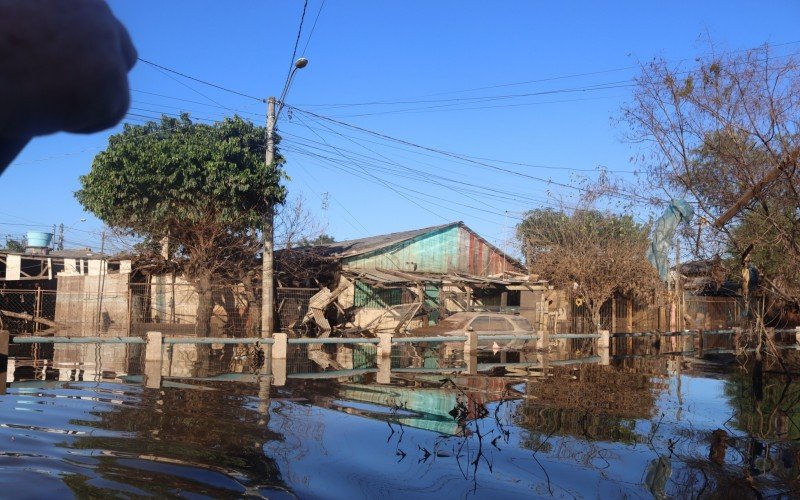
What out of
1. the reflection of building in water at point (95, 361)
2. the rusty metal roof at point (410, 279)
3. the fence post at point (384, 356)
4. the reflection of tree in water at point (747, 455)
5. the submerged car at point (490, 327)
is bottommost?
the reflection of tree in water at point (747, 455)

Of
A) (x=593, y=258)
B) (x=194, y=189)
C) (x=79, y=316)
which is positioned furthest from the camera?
(x=593, y=258)

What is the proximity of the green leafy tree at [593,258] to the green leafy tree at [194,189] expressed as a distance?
11520 mm

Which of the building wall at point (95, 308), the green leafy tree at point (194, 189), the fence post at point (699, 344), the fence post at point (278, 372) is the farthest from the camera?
the building wall at point (95, 308)

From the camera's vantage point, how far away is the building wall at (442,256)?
3344cm

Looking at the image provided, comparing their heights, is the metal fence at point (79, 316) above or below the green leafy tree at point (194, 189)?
below

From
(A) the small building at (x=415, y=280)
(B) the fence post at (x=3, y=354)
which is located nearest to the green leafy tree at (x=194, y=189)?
(A) the small building at (x=415, y=280)

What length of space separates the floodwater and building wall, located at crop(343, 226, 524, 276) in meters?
18.6

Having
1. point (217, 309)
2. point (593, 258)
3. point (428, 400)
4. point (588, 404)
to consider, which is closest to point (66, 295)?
point (217, 309)

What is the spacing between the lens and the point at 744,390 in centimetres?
1366

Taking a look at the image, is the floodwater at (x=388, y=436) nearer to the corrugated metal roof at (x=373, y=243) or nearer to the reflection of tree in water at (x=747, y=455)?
the reflection of tree in water at (x=747, y=455)

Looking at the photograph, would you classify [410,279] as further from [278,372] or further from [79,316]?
[278,372]

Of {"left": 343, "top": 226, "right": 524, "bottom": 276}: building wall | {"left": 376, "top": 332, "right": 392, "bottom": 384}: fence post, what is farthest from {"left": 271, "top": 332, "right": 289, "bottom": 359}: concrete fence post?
{"left": 343, "top": 226, "right": 524, "bottom": 276}: building wall

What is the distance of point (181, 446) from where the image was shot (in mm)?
7664

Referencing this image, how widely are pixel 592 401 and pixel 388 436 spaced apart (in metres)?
4.46
